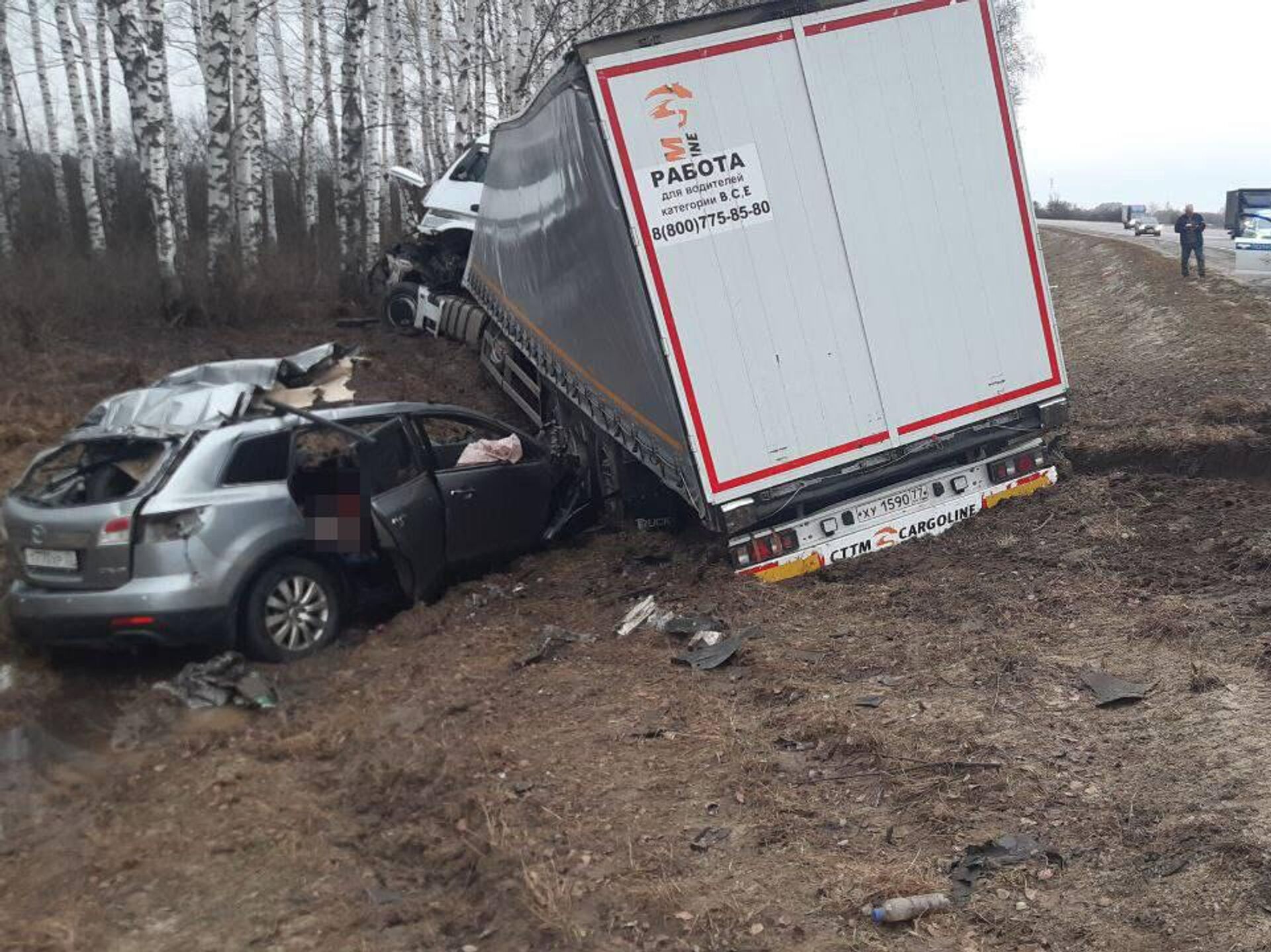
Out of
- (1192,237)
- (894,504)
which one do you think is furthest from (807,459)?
(1192,237)

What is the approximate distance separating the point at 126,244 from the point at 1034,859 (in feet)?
57.5

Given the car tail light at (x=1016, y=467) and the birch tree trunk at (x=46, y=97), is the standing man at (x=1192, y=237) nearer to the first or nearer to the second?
the car tail light at (x=1016, y=467)

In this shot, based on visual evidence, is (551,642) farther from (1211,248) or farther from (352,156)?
(1211,248)

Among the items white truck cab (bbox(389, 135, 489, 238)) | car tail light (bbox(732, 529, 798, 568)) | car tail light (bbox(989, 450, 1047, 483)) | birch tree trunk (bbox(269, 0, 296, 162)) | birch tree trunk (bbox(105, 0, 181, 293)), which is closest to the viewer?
car tail light (bbox(732, 529, 798, 568))

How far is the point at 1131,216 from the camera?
177 ft

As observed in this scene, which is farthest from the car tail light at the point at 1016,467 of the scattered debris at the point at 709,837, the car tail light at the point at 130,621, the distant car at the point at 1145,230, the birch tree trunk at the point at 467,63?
the distant car at the point at 1145,230

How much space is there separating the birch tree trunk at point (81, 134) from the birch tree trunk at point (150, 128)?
2518 millimetres

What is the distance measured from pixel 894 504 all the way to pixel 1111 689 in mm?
2531

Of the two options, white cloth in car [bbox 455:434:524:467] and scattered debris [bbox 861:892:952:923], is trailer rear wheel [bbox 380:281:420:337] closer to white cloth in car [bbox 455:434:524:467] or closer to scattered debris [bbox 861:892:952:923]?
white cloth in car [bbox 455:434:524:467]

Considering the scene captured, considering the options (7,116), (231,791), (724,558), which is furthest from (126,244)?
(231,791)

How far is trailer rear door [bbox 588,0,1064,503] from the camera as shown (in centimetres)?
646

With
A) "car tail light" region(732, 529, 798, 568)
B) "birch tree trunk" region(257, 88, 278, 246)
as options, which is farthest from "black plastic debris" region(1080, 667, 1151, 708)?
"birch tree trunk" region(257, 88, 278, 246)

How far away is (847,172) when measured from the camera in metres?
6.79

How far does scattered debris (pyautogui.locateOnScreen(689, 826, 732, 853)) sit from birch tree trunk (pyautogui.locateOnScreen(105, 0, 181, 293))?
12064mm
